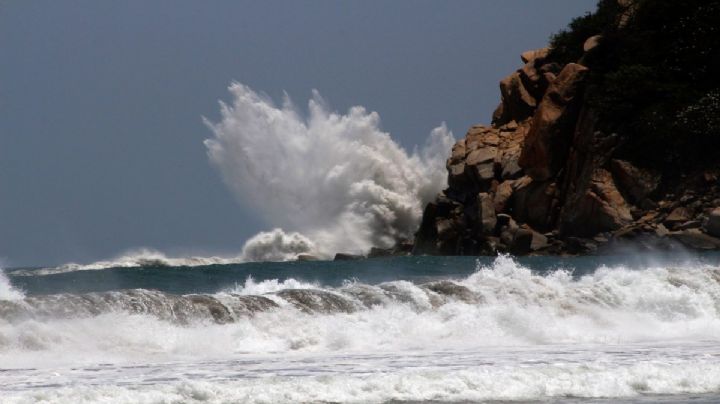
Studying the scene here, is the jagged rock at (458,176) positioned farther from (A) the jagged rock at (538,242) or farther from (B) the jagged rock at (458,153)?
(A) the jagged rock at (538,242)

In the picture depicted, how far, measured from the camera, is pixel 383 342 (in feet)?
56.9

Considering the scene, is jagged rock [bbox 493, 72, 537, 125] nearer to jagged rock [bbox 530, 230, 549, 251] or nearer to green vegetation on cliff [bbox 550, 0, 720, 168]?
green vegetation on cliff [bbox 550, 0, 720, 168]

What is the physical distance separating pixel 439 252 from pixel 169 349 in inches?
1859

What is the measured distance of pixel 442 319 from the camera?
1870cm

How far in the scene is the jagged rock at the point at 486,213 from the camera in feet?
193

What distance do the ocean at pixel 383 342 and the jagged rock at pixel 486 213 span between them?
34193 mm

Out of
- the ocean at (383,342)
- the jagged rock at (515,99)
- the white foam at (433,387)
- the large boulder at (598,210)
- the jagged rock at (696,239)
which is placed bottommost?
the white foam at (433,387)

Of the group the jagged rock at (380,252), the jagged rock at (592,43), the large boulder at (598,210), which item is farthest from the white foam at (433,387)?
the jagged rock at (380,252)

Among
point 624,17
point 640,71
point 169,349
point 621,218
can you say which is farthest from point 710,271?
point 624,17

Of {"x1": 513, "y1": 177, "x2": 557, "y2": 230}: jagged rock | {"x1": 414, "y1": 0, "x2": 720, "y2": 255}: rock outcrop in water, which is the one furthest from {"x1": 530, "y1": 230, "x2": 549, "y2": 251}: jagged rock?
{"x1": 513, "y1": 177, "x2": 557, "y2": 230}: jagged rock

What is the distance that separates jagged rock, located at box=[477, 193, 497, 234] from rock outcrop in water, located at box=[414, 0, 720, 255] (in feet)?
0.20

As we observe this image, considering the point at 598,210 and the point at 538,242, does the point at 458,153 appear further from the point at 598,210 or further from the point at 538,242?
the point at 598,210

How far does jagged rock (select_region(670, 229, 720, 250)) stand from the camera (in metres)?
46.5

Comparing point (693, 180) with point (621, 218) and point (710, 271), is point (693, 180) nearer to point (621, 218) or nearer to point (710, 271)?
point (621, 218)
